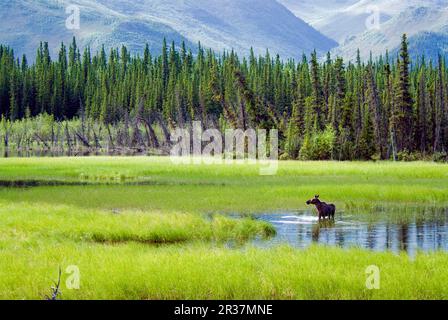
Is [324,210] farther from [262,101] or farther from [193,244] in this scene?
[262,101]

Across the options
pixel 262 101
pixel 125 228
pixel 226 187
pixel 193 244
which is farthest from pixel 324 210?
pixel 262 101

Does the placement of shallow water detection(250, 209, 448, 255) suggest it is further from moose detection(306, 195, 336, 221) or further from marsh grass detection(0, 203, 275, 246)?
marsh grass detection(0, 203, 275, 246)

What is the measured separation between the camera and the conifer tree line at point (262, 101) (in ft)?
263

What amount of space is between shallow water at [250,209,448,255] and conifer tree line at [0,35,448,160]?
44634mm

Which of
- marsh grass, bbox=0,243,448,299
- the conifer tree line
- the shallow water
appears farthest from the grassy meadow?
the conifer tree line

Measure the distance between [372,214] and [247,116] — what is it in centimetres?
7047

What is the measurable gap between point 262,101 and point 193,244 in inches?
3875

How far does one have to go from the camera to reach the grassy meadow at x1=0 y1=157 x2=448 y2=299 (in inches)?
663

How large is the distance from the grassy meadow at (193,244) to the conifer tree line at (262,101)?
30.4 metres

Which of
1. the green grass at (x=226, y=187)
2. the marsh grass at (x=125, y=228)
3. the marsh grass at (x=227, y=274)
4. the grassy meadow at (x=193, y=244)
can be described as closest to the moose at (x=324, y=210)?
the grassy meadow at (x=193, y=244)

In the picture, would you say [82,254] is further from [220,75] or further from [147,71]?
[147,71]

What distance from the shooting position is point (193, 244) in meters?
24.0

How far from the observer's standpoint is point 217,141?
96.6 meters
